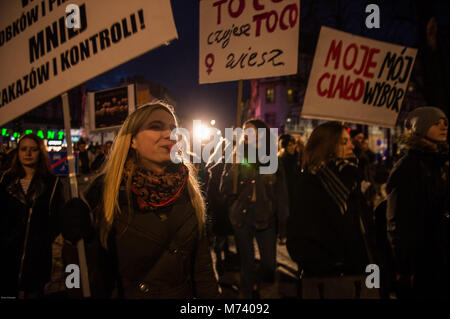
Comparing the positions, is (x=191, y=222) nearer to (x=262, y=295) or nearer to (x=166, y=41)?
(x=166, y=41)

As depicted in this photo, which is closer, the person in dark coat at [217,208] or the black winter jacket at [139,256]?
the black winter jacket at [139,256]

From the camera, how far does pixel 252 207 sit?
389 cm

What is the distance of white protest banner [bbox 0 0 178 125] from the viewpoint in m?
1.92

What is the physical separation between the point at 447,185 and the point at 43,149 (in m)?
4.11

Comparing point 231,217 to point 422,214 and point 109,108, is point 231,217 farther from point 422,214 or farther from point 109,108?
point 109,108

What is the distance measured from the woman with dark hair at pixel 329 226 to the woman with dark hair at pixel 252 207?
1.39 m

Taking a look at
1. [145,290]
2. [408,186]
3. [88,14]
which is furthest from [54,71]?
[408,186]

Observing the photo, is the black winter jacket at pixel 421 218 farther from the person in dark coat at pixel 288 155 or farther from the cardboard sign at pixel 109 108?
the cardboard sign at pixel 109 108

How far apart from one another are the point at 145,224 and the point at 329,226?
142 cm

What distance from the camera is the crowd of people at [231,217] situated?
71.9 inches

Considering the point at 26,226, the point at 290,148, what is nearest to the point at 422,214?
the point at 26,226

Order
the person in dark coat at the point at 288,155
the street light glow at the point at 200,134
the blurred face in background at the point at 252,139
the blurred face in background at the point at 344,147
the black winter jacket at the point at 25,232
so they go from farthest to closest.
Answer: the street light glow at the point at 200,134 < the person in dark coat at the point at 288,155 < the blurred face in background at the point at 252,139 < the black winter jacket at the point at 25,232 < the blurred face in background at the point at 344,147

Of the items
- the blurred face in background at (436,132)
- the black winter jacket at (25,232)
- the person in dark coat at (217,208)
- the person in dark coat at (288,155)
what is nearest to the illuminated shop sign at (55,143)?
the person in dark coat at (288,155)

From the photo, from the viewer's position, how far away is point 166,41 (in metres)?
1.86
